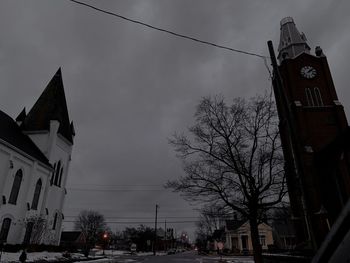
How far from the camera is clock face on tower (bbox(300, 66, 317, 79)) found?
31000 millimetres

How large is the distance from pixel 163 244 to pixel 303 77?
89404 millimetres

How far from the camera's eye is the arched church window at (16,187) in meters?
26.4

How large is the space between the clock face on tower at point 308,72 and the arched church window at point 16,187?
32048 millimetres

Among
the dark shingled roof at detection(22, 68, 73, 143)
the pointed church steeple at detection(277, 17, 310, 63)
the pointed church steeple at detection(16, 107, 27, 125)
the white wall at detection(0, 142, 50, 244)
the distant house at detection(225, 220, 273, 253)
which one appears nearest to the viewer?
the white wall at detection(0, 142, 50, 244)

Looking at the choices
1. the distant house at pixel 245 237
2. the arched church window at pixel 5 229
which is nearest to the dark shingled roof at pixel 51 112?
the arched church window at pixel 5 229

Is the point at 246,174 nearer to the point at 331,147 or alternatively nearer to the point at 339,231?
the point at 331,147

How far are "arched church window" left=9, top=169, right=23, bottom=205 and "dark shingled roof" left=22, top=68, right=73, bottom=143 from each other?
326 inches

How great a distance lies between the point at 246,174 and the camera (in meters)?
16.8

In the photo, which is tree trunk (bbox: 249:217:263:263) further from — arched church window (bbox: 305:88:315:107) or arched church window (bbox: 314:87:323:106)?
arched church window (bbox: 314:87:323:106)

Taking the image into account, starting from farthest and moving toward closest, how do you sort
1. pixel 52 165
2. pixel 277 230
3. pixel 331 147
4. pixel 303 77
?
pixel 277 230, pixel 52 165, pixel 303 77, pixel 331 147

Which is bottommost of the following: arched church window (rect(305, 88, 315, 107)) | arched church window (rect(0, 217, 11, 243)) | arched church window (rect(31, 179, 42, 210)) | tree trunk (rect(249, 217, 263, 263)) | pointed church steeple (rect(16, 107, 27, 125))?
tree trunk (rect(249, 217, 263, 263))

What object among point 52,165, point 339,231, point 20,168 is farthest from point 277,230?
point 339,231

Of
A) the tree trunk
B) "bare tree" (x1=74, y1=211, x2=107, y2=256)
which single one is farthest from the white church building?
"bare tree" (x1=74, y1=211, x2=107, y2=256)

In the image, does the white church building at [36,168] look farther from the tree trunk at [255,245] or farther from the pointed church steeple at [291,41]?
the pointed church steeple at [291,41]
